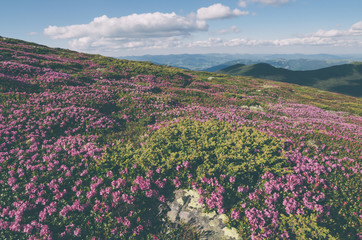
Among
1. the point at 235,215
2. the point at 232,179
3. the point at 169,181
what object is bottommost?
the point at 235,215

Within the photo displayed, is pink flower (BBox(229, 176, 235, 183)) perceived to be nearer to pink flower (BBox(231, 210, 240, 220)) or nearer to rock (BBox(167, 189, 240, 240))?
pink flower (BBox(231, 210, 240, 220))

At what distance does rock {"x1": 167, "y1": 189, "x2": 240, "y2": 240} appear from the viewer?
5426mm

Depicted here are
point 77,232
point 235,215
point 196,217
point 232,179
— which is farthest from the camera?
point 232,179

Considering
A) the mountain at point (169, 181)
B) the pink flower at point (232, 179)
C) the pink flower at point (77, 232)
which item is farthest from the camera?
the pink flower at point (232, 179)

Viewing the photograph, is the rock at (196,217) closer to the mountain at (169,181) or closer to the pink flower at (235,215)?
the mountain at (169,181)

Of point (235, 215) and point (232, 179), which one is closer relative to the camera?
point (235, 215)

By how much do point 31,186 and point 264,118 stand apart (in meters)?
16.0

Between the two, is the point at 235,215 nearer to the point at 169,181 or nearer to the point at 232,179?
the point at 232,179

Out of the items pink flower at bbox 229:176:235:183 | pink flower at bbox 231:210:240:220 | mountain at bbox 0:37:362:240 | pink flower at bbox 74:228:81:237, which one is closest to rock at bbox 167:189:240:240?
mountain at bbox 0:37:362:240

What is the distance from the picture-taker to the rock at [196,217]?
543 centimetres

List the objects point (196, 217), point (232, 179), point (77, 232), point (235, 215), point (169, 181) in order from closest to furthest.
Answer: point (77, 232) < point (235, 215) < point (196, 217) < point (232, 179) < point (169, 181)

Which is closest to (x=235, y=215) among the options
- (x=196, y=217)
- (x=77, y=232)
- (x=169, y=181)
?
(x=196, y=217)

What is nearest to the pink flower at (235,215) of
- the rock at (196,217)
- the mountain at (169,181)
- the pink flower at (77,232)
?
the mountain at (169,181)

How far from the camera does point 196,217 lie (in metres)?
5.96
